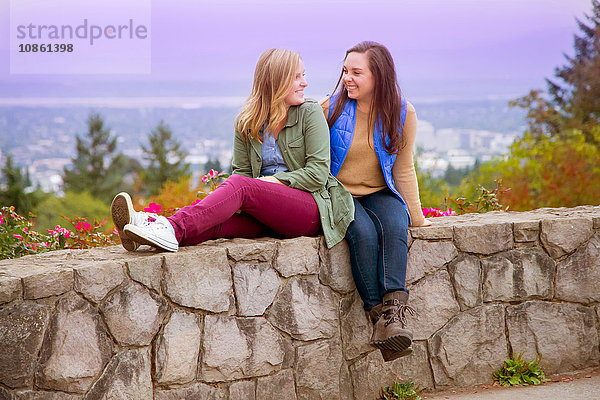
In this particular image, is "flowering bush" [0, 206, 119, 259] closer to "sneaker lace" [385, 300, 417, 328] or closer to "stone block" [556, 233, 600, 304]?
"sneaker lace" [385, 300, 417, 328]

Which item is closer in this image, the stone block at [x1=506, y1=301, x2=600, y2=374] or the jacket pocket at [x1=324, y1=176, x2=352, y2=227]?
the jacket pocket at [x1=324, y1=176, x2=352, y2=227]

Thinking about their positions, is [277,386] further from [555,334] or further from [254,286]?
[555,334]

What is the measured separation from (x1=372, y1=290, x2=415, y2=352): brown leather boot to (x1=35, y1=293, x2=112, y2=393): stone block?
110 cm

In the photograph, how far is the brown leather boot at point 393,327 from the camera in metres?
2.69

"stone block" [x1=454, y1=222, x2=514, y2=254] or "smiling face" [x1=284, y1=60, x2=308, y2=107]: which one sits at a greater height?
"smiling face" [x1=284, y1=60, x2=308, y2=107]

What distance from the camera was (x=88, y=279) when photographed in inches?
92.1

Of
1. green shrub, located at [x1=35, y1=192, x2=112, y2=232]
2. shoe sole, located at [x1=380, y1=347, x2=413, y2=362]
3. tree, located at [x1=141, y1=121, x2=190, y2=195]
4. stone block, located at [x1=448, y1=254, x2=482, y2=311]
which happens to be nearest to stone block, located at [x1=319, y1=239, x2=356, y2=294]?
shoe sole, located at [x1=380, y1=347, x2=413, y2=362]

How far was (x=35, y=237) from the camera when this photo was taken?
A: 3820mm

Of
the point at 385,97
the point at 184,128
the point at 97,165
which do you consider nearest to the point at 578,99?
the point at 385,97

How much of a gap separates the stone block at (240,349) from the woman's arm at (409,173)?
2.95 feet

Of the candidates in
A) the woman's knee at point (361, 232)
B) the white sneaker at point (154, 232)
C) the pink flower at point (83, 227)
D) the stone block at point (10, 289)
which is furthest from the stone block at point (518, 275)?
the pink flower at point (83, 227)

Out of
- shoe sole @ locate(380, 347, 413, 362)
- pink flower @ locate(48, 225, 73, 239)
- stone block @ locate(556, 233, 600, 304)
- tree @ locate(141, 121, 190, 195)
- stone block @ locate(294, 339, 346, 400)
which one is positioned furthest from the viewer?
tree @ locate(141, 121, 190, 195)

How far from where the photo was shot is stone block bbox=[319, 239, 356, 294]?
114 inches

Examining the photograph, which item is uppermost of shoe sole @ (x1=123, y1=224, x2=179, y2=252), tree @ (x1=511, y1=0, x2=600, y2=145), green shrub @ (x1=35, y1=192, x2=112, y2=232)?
tree @ (x1=511, y1=0, x2=600, y2=145)
